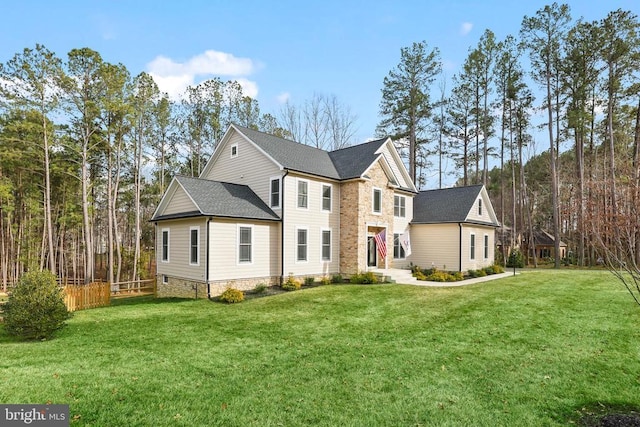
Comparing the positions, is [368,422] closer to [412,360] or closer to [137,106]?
[412,360]

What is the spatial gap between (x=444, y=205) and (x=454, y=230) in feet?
7.83

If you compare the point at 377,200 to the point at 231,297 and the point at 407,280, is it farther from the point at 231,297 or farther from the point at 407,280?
the point at 231,297

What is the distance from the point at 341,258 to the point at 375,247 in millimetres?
2785

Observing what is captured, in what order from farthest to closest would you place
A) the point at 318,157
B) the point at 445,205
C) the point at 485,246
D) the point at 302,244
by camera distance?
the point at 485,246
the point at 445,205
the point at 318,157
the point at 302,244

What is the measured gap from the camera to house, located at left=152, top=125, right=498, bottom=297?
47.6 feet

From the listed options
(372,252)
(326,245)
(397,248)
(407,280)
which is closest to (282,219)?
(326,245)

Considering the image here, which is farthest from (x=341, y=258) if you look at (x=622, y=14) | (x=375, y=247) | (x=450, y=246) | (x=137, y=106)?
(x=622, y=14)

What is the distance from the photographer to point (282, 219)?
15.8m

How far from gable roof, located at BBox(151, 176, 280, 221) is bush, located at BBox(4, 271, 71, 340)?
5.74 metres

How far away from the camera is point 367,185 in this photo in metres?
18.3

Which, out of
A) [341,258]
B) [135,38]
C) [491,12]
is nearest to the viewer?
[491,12]

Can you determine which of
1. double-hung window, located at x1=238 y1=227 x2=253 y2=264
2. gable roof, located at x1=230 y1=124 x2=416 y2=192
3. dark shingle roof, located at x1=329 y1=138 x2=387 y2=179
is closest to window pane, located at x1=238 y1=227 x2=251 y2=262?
double-hung window, located at x1=238 y1=227 x2=253 y2=264

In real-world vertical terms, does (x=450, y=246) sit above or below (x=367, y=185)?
below

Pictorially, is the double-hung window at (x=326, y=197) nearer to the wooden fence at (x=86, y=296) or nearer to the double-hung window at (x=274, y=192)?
the double-hung window at (x=274, y=192)
